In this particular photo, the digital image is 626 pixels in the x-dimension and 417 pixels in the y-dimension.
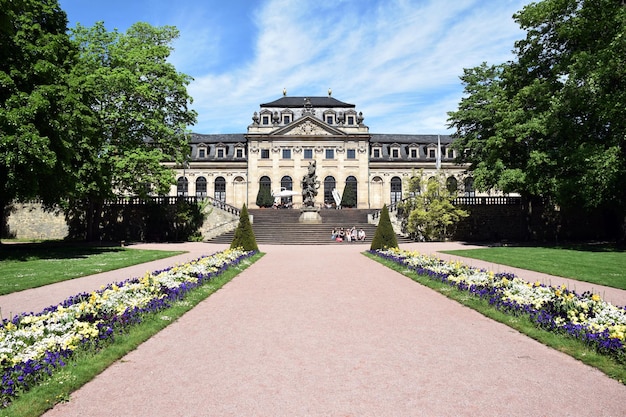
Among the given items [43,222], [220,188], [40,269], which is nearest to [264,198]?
[220,188]

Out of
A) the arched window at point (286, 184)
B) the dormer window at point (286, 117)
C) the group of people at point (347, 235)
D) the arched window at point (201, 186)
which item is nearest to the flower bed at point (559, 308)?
the group of people at point (347, 235)

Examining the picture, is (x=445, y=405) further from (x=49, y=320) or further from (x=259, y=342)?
(x=49, y=320)

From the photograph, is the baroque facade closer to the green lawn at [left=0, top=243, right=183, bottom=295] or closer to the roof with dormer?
the roof with dormer

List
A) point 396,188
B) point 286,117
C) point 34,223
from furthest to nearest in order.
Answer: point 396,188
point 286,117
point 34,223

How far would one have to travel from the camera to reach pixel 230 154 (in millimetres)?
67188

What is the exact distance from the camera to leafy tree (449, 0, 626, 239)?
22.7 metres

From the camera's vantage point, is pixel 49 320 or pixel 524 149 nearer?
pixel 49 320

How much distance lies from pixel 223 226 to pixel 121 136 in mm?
11862

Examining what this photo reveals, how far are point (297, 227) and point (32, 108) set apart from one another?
24216 millimetres

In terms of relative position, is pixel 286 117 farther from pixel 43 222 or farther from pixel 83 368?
pixel 83 368

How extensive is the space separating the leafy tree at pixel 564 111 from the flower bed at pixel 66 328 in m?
23.9

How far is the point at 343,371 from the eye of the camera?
17.9 ft

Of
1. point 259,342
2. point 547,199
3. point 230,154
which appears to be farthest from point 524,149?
point 230,154

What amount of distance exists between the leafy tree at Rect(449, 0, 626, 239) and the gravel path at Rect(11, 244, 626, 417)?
19.9 meters
